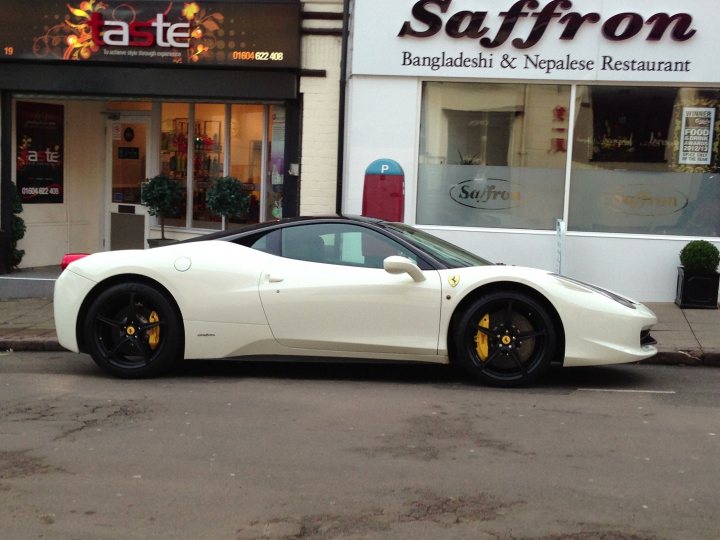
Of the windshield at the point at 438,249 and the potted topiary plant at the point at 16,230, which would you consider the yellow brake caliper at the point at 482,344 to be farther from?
the potted topiary plant at the point at 16,230

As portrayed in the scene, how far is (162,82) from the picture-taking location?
1284 centimetres

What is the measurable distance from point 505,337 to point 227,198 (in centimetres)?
641

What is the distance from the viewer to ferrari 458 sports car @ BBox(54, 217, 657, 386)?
7.50m

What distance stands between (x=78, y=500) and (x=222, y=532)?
88cm

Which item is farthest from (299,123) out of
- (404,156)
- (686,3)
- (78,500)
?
(78,500)

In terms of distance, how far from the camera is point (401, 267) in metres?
7.42

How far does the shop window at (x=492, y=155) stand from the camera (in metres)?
12.6

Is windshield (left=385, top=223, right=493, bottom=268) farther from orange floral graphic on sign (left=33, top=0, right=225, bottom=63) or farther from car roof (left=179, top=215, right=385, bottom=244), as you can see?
orange floral graphic on sign (left=33, top=0, right=225, bottom=63)

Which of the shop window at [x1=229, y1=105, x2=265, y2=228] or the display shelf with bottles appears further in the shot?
the display shelf with bottles

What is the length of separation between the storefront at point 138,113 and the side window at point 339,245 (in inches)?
208

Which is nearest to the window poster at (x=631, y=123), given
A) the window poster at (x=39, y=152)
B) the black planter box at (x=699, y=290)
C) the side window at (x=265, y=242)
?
the black planter box at (x=699, y=290)

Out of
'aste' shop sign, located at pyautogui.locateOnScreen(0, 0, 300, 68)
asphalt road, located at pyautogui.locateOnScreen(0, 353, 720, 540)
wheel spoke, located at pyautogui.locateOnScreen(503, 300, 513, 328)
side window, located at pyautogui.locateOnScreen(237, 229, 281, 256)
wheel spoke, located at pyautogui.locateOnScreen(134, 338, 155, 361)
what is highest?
'aste' shop sign, located at pyautogui.locateOnScreen(0, 0, 300, 68)

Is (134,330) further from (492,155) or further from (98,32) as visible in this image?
(492,155)

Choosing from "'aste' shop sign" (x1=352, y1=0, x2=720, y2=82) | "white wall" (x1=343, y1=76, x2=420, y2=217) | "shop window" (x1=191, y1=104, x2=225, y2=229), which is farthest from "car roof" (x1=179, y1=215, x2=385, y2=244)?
"shop window" (x1=191, y1=104, x2=225, y2=229)
